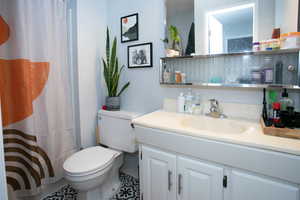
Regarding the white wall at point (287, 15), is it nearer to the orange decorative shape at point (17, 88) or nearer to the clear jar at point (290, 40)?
the clear jar at point (290, 40)

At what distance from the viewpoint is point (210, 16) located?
1449 mm

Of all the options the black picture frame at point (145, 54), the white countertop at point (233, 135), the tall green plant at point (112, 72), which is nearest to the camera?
the white countertop at point (233, 135)

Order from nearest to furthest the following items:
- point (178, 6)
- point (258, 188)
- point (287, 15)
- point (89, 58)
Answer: point (258, 188) < point (287, 15) < point (178, 6) < point (89, 58)

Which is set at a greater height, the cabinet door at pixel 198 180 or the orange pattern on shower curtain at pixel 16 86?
the orange pattern on shower curtain at pixel 16 86

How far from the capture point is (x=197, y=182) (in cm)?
111

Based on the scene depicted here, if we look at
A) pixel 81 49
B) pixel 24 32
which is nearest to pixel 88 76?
pixel 81 49

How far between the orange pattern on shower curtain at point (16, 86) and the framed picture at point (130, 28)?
0.91 metres

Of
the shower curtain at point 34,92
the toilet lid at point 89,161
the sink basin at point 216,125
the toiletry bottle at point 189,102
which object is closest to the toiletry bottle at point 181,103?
the toiletry bottle at point 189,102

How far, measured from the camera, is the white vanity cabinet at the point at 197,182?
901 millimetres

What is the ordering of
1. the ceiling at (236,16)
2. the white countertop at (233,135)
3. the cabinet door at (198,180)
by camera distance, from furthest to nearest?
the ceiling at (236,16) → the cabinet door at (198,180) → the white countertop at (233,135)

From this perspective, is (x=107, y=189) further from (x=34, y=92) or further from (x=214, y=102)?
(x=214, y=102)

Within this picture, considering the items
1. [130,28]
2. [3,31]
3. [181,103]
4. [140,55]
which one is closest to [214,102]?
[181,103]

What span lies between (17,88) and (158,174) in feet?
4.33

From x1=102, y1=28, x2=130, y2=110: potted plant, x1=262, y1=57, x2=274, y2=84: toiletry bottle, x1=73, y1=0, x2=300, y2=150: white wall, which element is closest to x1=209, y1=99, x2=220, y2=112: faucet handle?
x1=73, y1=0, x2=300, y2=150: white wall
